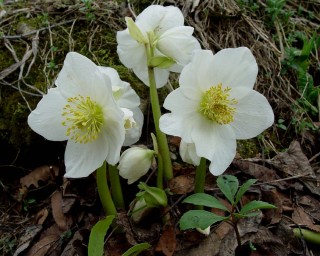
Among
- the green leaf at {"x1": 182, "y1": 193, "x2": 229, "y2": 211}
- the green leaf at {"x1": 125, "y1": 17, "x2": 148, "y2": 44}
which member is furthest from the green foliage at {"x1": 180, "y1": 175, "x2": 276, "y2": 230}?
the green leaf at {"x1": 125, "y1": 17, "x2": 148, "y2": 44}

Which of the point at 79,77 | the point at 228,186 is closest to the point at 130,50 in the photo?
the point at 79,77

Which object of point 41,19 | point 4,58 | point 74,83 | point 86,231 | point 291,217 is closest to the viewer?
point 74,83

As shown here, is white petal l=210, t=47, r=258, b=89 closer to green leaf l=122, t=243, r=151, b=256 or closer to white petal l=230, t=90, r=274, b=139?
white petal l=230, t=90, r=274, b=139

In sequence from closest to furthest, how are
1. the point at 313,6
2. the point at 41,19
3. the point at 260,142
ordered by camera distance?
1. the point at 260,142
2. the point at 41,19
3. the point at 313,6

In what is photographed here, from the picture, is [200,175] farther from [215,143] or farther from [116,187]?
[116,187]

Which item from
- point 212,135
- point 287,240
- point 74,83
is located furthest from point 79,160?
point 287,240

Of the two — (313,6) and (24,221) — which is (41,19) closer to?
(24,221)

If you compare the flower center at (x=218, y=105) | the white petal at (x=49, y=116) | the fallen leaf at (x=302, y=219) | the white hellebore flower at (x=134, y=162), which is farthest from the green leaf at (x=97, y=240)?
the fallen leaf at (x=302, y=219)

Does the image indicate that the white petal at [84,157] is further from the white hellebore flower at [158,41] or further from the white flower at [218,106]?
the white hellebore flower at [158,41]
